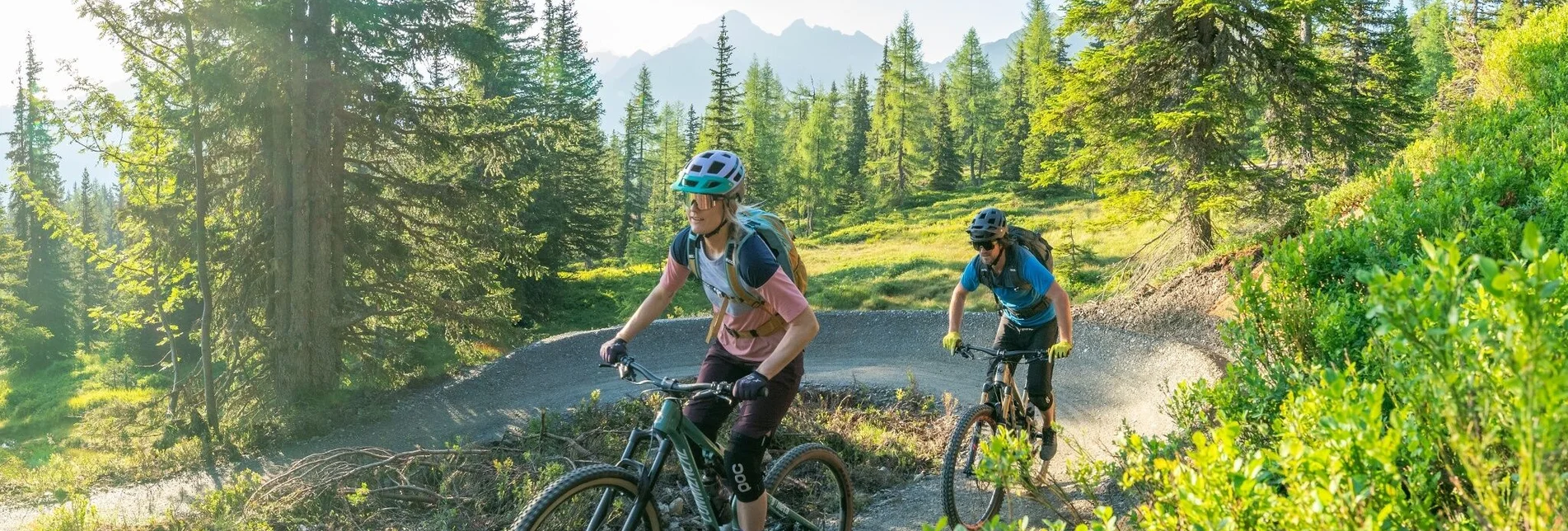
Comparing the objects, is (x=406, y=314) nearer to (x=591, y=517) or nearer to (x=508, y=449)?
(x=508, y=449)

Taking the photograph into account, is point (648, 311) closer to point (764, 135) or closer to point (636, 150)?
point (764, 135)

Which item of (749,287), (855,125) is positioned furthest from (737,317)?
(855,125)

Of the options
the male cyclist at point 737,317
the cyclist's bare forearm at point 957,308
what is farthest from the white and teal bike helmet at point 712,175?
the cyclist's bare forearm at point 957,308

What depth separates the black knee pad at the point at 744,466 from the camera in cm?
451

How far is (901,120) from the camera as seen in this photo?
61000mm

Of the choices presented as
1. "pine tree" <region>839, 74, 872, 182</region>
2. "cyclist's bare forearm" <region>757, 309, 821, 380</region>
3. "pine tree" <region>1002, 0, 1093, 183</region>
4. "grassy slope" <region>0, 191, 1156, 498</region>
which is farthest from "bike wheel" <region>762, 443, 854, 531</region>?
"pine tree" <region>839, 74, 872, 182</region>

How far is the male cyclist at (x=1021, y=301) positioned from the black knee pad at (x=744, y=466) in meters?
1.90

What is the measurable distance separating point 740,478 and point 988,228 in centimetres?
271

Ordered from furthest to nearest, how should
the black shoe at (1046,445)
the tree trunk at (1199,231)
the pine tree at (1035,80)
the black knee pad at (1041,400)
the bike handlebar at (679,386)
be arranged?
1. the pine tree at (1035,80)
2. the tree trunk at (1199,231)
3. the black shoe at (1046,445)
4. the black knee pad at (1041,400)
5. the bike handlebar at (679,386)

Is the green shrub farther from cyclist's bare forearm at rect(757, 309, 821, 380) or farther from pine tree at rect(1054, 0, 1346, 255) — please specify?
pine tree at rect(1054, 0, 1346, 255)

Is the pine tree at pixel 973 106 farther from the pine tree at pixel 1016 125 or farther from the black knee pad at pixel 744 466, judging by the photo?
the black knee pad at pixel 744 466

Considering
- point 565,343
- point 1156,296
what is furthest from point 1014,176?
point 565,343

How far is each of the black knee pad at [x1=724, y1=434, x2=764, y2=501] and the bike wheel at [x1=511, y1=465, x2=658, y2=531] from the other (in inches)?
18.4

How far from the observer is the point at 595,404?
11234 millimetres
